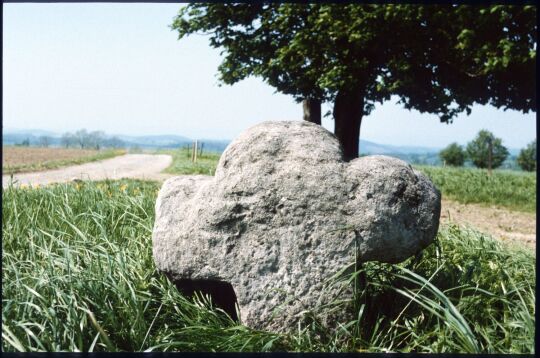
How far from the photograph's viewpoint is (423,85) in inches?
416

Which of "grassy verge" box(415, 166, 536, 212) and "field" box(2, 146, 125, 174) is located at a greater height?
"field" box(2, 146, 125, 174)

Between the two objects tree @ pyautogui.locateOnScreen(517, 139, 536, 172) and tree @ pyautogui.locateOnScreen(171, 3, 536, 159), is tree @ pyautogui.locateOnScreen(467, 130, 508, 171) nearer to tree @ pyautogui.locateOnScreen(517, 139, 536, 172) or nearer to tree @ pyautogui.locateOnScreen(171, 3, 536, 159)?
tree @ pyautogui.locateOnScreen(517, 139, 536, 172)

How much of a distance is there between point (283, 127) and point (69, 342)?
164 cm

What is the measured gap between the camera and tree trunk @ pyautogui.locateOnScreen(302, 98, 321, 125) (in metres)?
10.0

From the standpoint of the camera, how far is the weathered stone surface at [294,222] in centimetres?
267

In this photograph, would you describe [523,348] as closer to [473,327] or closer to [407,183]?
[473,327]

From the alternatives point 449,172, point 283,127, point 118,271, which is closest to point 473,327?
point 283,127

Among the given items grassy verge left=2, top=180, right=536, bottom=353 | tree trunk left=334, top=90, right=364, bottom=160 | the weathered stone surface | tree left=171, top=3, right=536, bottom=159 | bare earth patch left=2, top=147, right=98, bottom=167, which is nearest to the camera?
grassy verge left=2, top=180, right=536, bottom=353

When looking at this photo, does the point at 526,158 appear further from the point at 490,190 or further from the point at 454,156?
the point at 490,190

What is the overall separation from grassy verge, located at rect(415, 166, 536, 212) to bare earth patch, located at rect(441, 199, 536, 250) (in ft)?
1.29

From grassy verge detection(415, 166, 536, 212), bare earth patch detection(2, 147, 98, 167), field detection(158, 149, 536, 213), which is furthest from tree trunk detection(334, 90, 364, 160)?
bare earth patch detection(2, 147, 98, 167)

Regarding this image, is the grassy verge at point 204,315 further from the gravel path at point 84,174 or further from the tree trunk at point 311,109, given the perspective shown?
the tree trunk at point 311,109

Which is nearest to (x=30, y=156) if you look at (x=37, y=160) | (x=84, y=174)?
(x=37, y=160)

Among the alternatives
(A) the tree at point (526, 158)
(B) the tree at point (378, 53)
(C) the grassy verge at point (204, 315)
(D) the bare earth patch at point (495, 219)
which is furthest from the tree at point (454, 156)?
(C) the grassy verge at point (204, 315)
